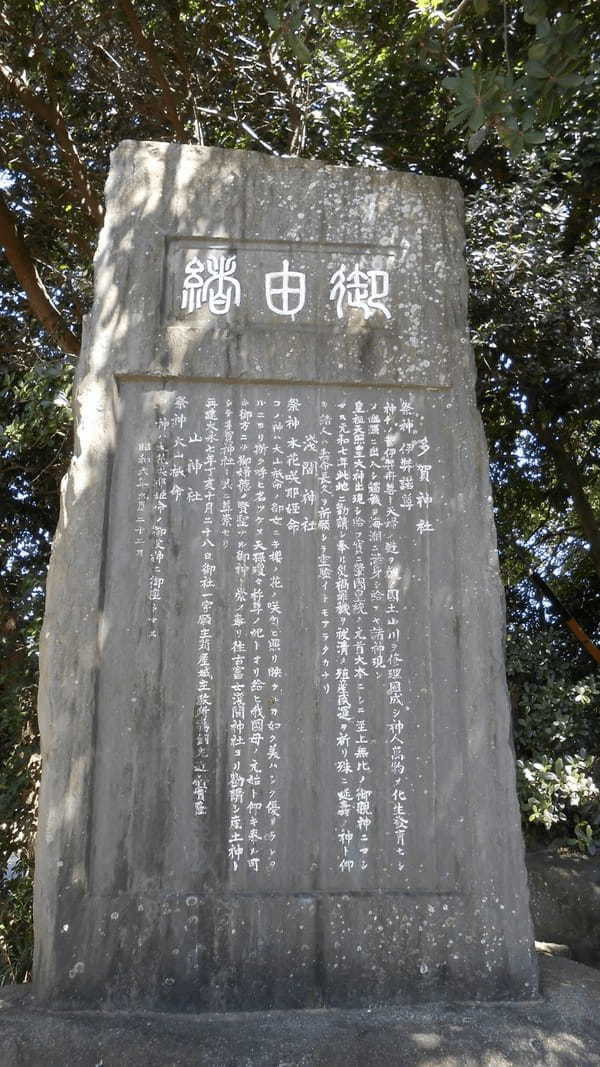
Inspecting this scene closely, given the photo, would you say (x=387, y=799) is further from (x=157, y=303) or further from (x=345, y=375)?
(x=157, y=303)

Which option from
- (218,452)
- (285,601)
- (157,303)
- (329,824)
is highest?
(157,303)

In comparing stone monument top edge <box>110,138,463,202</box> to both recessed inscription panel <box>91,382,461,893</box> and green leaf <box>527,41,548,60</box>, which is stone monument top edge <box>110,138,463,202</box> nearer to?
green leaf <box>527,41,548,60</box>

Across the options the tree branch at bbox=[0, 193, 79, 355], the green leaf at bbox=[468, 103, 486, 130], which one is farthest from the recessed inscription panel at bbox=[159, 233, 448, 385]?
the tree branch at bbox=[0, 193, 79, 355]

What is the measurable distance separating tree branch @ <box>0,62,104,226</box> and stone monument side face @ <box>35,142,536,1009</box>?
7.12 ft

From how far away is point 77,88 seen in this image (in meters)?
5.86

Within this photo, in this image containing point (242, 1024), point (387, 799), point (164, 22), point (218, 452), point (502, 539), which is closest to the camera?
point (242, 1024)

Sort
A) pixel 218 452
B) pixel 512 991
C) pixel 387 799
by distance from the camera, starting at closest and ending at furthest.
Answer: pixel 512 991 < pixel 387 799 < pixel 218 452

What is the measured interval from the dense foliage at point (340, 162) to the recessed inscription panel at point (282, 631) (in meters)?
1.34

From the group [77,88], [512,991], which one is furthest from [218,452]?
[77,88]

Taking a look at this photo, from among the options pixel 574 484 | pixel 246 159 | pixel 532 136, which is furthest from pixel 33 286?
pixel 574 484

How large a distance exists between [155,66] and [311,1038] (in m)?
5.57

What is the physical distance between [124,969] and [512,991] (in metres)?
1.26

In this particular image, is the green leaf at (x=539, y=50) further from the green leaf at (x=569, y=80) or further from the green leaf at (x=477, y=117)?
the green leaf at (x=477, y=117)

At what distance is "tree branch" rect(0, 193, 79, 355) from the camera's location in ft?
17.6
